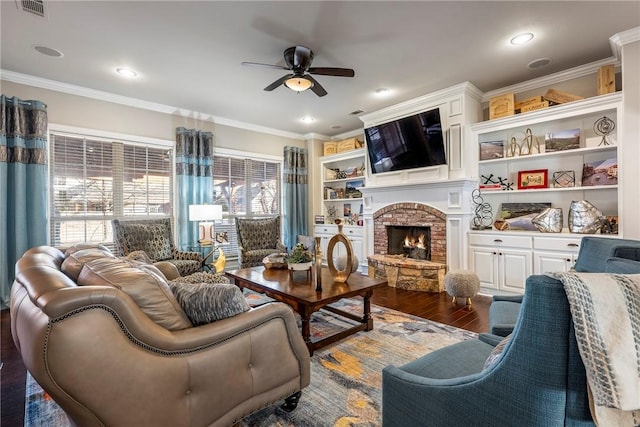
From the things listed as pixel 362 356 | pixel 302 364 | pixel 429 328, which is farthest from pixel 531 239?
pixel 302 364

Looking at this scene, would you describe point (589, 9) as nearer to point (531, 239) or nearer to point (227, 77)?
point (531, 239)

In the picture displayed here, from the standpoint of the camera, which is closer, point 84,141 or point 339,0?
point 339,0

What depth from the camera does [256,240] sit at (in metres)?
5.04

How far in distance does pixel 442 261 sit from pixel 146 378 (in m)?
3.96

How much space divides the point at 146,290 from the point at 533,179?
4.40 meters

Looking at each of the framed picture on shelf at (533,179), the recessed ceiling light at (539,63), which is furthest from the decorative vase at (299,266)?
the recessed ceiling light at (539,63)

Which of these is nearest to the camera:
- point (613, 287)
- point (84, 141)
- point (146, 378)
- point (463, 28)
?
point (613, 287)

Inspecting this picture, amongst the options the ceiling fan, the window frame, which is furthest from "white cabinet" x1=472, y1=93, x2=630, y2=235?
the window frame

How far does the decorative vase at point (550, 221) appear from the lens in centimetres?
355

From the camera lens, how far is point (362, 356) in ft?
7.58

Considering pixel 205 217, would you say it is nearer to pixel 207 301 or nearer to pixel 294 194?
pixel 294 194

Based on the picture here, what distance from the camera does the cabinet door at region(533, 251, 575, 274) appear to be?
3312 millimetres

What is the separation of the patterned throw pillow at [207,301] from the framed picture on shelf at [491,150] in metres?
3.99

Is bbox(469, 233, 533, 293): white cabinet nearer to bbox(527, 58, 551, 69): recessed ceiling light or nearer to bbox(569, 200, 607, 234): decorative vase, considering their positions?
bbox(569, 200, 607, 234): decorative vase
